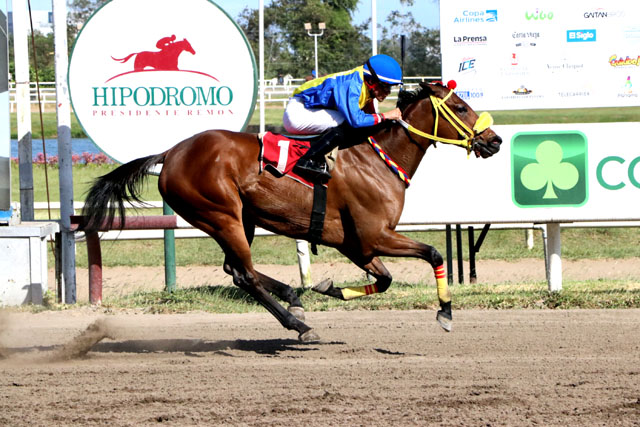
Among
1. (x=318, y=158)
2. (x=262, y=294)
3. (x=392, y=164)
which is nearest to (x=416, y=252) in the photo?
(x=392, y=164)

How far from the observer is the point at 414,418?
4.37m

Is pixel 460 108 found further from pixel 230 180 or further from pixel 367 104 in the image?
pixel 230 180

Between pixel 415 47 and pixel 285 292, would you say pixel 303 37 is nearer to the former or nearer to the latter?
pixel 415 47

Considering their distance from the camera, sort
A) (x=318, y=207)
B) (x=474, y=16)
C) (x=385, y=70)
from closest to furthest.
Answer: (x=385, y=70), (x=318, y=207), (x=474, y=16)

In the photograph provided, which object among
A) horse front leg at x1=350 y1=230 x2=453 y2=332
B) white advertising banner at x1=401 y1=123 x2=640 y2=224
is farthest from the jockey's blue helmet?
white advertising banner at x1=401 y1=123 x2=640 y2=224

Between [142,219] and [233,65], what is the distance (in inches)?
77.5

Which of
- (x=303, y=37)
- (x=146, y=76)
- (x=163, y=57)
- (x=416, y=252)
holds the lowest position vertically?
(x=416, y=252)

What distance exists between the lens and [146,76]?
8969 millimetres

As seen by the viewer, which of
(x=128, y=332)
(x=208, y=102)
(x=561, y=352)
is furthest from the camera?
(x=208, y=102)

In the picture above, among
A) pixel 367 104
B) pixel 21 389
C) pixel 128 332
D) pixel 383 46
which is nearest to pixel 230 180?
pixel 367 104

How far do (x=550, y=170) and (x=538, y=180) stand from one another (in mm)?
154

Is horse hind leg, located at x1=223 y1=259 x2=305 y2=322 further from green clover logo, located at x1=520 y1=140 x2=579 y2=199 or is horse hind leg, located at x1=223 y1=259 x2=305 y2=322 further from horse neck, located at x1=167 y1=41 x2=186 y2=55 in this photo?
horse neck, located at x1=167 y1=41 x2=186 y2=55

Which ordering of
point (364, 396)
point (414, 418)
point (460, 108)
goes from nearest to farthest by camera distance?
point (414, 418) → point (364, 396) → point (460, 108)

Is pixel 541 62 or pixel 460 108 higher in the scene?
pixel 541 62
